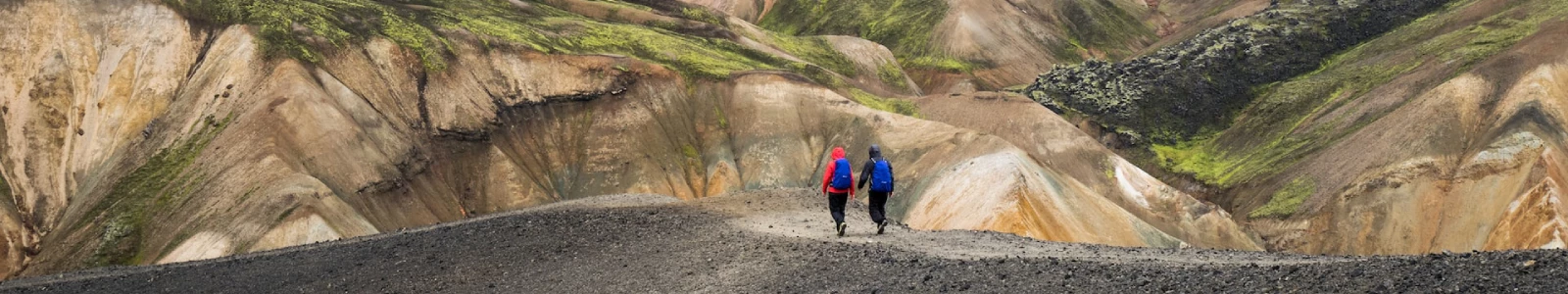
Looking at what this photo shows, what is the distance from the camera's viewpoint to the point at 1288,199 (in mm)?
57875

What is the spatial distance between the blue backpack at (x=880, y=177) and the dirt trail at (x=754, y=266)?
0.70 meters

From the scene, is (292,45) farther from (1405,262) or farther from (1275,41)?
(1275,41)

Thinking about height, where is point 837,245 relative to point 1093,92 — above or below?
above

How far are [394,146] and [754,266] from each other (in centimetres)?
3772

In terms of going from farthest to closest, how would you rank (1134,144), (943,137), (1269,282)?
(1134,144)
(943,137)
(1269,282)

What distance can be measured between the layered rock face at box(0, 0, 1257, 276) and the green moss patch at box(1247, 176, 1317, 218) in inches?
293

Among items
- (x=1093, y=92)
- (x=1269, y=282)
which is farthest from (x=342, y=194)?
(x=1093, y=92)

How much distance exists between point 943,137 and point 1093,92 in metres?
31.6

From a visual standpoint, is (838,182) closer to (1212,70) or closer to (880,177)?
(880,177)

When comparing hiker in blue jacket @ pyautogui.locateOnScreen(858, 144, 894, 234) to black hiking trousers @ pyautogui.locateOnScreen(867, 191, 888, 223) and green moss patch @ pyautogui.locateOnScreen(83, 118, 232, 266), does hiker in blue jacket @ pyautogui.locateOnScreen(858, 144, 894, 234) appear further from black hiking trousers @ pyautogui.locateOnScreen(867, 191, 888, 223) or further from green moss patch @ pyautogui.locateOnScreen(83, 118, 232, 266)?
green moss patch @ pyautogui.locateOnScreen(83, 118, 232, 266)

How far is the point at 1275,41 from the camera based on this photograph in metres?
82.6

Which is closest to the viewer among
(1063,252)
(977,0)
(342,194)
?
(1063,252)

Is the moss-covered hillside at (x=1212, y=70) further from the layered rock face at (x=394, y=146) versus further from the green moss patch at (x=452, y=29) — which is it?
the green moss patch at (x=452, y=29)

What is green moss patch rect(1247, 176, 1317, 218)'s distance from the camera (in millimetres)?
56812
